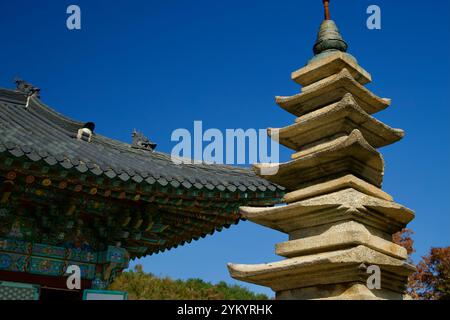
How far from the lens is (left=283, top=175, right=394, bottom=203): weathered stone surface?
4816 millimetres

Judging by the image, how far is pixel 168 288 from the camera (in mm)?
31125

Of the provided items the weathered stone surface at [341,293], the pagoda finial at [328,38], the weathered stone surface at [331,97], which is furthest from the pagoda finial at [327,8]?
the weathered stone surface at [341,293]

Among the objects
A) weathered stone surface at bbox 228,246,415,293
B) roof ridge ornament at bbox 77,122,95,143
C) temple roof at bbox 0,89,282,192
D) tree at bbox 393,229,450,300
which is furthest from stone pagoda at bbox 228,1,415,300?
tree at bbox 393,229,450,300

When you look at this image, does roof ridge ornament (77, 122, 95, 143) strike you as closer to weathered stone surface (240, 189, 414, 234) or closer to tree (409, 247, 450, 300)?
weathered stone surface (240, 189, 414, 234)

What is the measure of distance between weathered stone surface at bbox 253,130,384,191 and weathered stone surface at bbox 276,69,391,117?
0.69 meters

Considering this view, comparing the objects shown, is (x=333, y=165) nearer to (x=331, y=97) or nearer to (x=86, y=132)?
(x=331, y=97)

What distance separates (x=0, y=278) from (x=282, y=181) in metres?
4.61

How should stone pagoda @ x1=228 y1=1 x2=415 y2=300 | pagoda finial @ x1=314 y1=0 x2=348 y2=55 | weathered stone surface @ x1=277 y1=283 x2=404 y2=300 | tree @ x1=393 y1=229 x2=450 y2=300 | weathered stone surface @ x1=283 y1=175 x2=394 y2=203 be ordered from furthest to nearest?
tree @ x1=393 y1=229 x2=450 y2=300 → pagoda finial @ x1=314 y1=0 x2=348 y2=55 → weathered stone surface @ x1=283 y1=175 x2=394 y2=203 → stone pagoda @ x1=228 y1=1 x2=415 y2=300 → weathered stone surface @ x1=277 y1=283 x2=404 y2=300

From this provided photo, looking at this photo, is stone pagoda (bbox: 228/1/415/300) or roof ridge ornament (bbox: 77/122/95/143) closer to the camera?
stone pagoda (bbox: 228/1/415/300)
